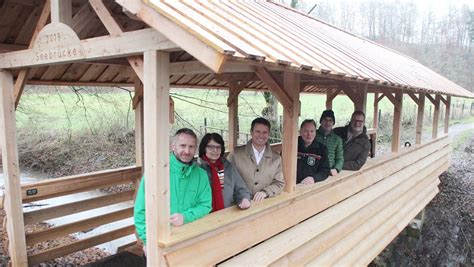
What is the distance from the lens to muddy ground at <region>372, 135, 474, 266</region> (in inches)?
372

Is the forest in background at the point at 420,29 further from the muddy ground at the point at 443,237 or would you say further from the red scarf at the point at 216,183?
the red scarf at the point at 216,183

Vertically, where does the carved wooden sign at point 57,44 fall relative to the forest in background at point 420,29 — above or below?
below

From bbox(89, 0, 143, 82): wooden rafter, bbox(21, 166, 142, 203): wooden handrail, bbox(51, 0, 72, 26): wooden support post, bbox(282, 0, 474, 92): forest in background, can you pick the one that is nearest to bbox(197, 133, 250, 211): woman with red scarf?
bbox(89, 0, 143, 82): wooden rafter

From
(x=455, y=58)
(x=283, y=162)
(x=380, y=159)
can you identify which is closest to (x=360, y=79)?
(x=283, y=162)

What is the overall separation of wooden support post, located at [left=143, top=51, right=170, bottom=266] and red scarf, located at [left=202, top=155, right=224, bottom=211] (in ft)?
2.41

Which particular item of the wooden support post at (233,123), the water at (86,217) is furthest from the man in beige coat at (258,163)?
the water at (86,217)

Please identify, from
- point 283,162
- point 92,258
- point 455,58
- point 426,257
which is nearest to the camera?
point 283,162

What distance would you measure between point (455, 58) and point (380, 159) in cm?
4327

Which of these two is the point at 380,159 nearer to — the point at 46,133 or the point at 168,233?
the point at 168,233

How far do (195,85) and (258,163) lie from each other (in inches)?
Result: 154

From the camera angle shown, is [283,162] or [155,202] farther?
[283,162]

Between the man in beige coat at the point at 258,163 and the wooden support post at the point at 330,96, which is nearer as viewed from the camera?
the man in beige coat at the point at 258,163

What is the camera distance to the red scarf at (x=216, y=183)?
313 cm

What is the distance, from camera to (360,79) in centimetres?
316
